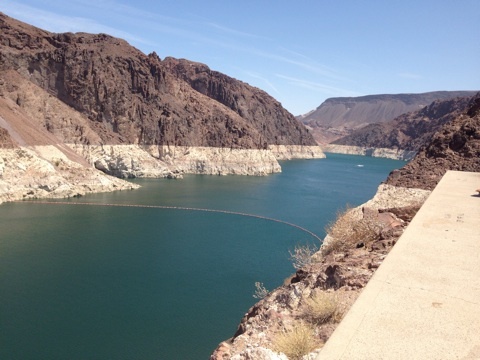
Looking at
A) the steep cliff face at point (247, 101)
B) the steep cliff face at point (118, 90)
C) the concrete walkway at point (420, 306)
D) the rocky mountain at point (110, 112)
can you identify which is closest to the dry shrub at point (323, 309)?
the concrete walkway at point (420, 306)

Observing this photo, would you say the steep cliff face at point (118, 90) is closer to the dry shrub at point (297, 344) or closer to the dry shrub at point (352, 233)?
the dry shrub at point (352, 233)

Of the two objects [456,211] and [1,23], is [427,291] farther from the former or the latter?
[1,23]

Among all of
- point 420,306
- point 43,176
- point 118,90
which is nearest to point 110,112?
point 118,90

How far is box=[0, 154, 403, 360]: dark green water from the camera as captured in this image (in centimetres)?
1723

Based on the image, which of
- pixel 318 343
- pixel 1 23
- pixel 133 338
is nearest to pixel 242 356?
pixel 318 343

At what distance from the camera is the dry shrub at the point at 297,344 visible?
656 cm

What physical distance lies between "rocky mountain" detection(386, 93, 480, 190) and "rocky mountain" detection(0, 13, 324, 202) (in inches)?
1791

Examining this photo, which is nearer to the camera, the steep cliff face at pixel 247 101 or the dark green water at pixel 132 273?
the dark green water at pixel 132 273

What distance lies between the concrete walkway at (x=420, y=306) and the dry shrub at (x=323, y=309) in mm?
1153

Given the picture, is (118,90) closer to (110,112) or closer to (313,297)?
(110,112)

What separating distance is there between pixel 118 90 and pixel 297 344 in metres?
85.4

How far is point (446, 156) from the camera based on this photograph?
883 inches

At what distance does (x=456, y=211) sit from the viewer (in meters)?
11.2

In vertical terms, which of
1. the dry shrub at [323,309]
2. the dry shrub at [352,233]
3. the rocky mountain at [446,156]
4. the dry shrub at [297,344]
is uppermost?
the rocky mountain at [446,156]
